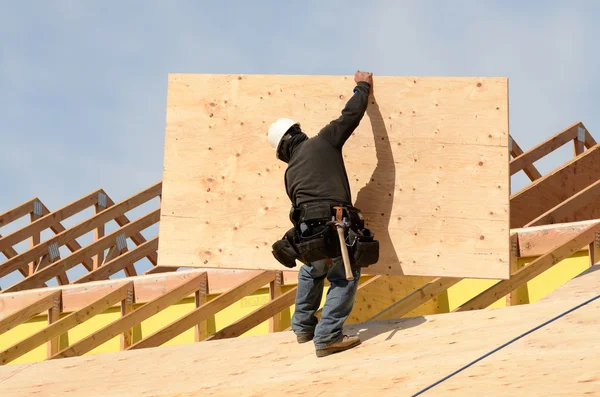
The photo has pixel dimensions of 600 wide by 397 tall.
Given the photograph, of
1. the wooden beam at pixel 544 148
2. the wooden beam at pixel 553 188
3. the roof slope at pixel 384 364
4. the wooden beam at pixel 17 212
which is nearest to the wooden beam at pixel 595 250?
the roof slope at pixel 384 364

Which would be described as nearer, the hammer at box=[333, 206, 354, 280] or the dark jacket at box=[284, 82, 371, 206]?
the hammer at box=[333, 206, 354, 280]

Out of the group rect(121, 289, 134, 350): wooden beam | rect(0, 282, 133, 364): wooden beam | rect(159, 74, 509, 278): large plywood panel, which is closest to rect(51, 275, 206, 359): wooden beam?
rect(0, 282, 133, 364): wooden beam

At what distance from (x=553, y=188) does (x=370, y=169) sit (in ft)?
12.5

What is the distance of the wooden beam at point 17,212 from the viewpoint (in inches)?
553

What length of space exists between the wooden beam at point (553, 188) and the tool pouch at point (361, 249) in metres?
3.89

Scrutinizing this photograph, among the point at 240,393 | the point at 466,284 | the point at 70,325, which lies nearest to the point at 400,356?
the point at 240,393

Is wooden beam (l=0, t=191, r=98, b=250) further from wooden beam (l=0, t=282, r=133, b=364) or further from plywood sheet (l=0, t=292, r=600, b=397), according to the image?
plywood sheet (l=0, t=292, r=600, b=397)

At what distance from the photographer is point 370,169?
6.66 metres

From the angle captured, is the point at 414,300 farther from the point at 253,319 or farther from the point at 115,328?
the point at 115,328

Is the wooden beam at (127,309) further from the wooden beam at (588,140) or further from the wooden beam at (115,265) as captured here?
the wooden beam at (588,140)

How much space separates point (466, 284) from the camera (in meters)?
8.16

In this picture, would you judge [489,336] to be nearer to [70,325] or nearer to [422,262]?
[422,262]

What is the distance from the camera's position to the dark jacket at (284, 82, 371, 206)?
5.92 metres

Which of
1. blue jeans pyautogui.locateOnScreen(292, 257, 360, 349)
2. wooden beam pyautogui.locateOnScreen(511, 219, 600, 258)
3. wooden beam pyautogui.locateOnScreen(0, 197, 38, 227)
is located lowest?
blue jeans pyautogui.locateOnScreen(292, 257, 360, 349)
